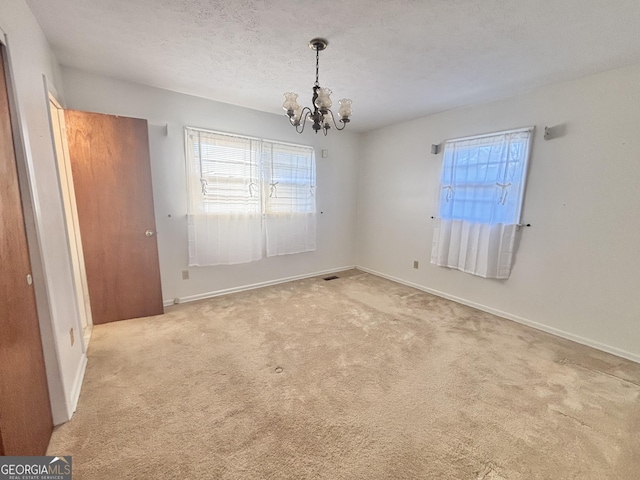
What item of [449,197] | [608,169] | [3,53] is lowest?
[449,197]

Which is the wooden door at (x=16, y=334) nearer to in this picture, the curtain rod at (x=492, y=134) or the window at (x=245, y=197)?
the window at (x=245, y=197)

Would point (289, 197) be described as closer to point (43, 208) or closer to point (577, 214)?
point (43, 208)

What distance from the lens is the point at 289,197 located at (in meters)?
3.86

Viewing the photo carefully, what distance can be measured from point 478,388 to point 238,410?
1625 millimetres

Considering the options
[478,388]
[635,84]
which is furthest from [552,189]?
[478,388]

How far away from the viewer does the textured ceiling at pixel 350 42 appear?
5.19 ft

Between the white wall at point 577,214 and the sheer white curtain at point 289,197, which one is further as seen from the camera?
the sheer white curtain at point 289,197

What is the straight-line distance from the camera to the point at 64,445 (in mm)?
1378

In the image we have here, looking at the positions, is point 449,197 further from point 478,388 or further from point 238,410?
point 238,410

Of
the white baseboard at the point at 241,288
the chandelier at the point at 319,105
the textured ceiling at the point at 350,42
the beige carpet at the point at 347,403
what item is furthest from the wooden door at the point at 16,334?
the white baseboard at the point at 241,288

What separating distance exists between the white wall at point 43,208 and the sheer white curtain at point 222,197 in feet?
4.34

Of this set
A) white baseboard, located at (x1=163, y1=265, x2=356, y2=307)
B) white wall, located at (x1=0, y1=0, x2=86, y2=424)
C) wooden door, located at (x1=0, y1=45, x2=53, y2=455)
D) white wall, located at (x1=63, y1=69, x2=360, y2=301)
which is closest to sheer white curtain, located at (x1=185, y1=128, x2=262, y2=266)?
white wall, located at (x1=63, y1=69, x2=360, y2=301)

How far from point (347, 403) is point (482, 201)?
262 cm

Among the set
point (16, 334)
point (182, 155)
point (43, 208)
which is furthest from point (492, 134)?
point (16, 334)
